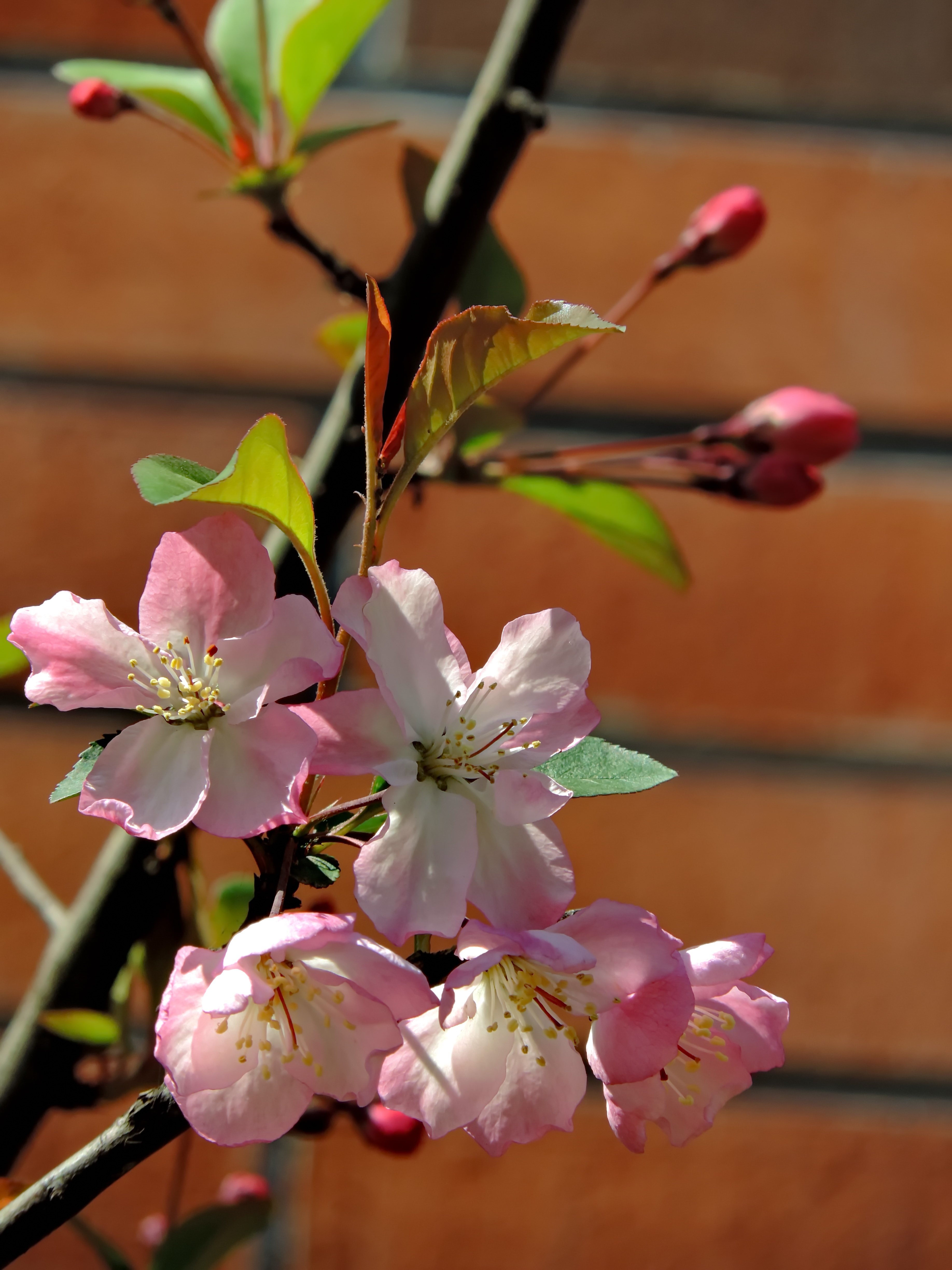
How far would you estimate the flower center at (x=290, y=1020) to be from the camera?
0.20 metres

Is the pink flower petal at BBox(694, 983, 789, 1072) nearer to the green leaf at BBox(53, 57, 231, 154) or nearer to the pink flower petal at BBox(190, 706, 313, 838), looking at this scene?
the pink flower petal at BBox(190, 706, 313, 838)

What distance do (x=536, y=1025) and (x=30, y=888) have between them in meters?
0.21

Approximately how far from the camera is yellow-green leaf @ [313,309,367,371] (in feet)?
1.34

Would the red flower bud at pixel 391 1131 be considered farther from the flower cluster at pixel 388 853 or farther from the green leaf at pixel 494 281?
the green leaf at pixel 494 281

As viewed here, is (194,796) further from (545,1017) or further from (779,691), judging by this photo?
(779,691)

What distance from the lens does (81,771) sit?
0.65ft

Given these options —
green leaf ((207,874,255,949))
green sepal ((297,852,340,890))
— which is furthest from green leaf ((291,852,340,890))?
green leaf ((207,874,255,949))

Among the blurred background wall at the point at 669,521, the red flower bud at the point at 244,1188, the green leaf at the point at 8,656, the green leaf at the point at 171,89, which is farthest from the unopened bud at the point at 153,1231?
the green leaf at the point at 171,89

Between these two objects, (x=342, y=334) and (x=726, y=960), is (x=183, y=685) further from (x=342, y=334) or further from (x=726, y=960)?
(x=342, y=334)

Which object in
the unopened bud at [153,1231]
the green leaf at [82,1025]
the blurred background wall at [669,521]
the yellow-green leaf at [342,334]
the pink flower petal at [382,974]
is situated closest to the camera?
the pink flower petal at [382,974]

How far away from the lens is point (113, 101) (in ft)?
1.29

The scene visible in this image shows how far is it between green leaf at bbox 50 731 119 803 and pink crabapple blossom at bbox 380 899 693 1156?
0.07 metres

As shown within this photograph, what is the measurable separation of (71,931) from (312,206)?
537mm

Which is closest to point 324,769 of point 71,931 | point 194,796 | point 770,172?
point 194,796
